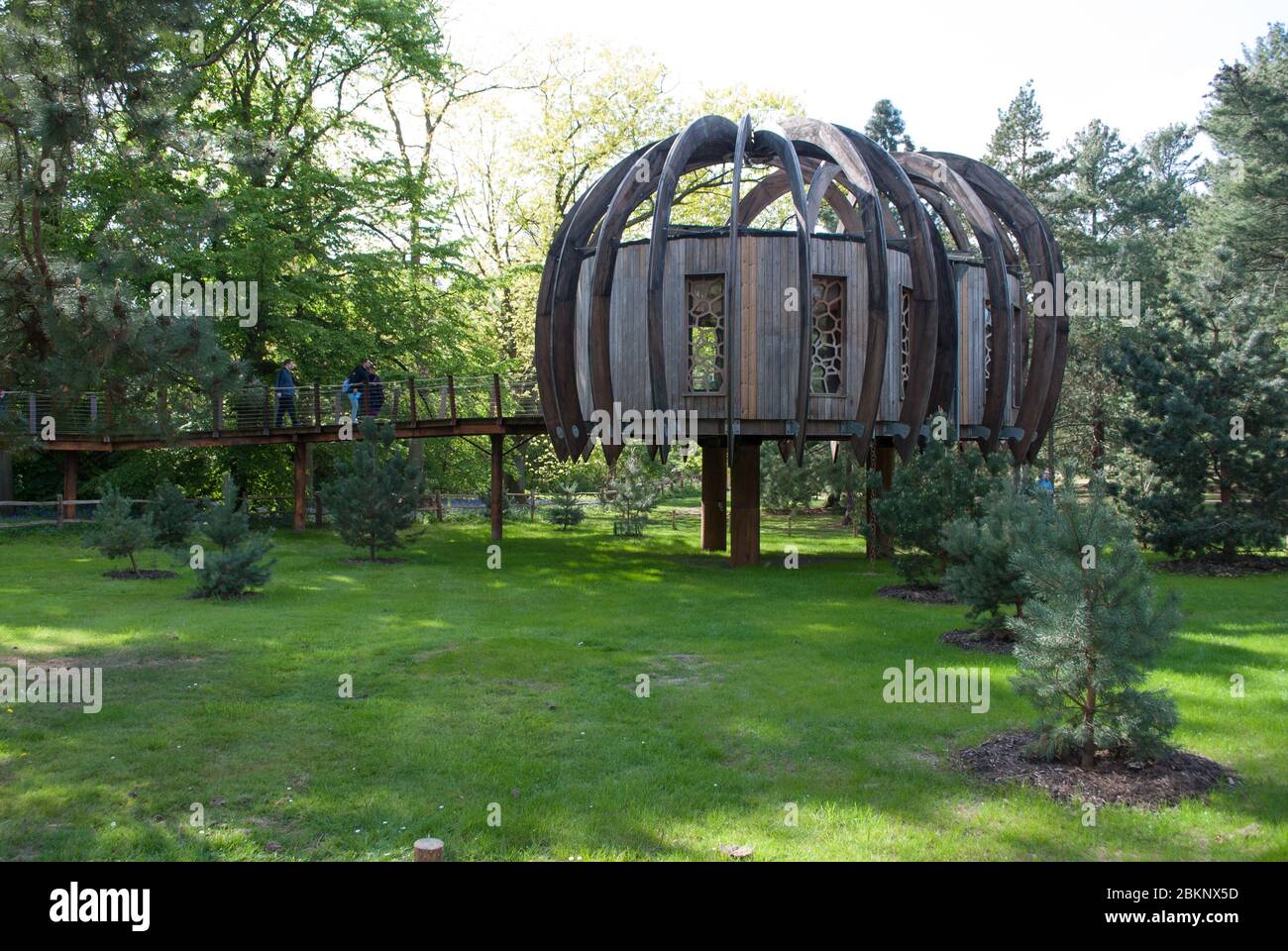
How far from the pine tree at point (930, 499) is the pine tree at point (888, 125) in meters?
30.5

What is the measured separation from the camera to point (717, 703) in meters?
9.56

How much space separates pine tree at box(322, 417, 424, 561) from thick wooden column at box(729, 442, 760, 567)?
682 cm

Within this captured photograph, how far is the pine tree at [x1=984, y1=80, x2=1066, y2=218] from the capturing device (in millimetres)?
41125

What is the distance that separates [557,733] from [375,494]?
13387 mm

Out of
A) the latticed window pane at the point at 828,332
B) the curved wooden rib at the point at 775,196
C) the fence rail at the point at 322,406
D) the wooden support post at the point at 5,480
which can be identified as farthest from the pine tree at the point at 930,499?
the wooden support post at the point at 5,480

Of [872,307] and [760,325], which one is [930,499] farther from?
[760,325]

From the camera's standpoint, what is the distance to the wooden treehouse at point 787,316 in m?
17.1

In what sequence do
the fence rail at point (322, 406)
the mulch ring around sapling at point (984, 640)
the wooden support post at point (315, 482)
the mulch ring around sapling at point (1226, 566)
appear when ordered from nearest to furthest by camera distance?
the mulch ring around sapling at point (984, 640)
the mulch ring around sapling at point (1226, 566)
the fence rail at point (322, 406)
the wooden support post at point (315, 482)

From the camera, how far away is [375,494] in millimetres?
20891

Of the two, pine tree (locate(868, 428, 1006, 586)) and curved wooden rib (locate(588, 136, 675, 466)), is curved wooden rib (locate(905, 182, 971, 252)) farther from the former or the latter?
pine tree (locate(868, 428, 1006, 586))

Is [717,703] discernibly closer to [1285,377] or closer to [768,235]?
[768,235]

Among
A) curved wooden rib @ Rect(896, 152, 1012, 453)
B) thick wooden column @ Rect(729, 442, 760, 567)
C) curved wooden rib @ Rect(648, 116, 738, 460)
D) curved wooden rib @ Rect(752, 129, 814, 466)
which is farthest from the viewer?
thick wooden column @ Rect(729, 442, 760, 567)

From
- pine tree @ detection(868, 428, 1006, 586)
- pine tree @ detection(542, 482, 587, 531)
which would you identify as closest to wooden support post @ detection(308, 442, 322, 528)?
pine tree @ detection(542, 482, 587, 531)

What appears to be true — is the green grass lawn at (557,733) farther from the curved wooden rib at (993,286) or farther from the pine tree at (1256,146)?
the pine tree at (1256,146)
